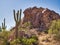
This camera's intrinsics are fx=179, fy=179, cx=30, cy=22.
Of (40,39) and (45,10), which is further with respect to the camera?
(45,10)

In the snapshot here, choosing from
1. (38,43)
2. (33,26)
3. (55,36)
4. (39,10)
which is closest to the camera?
(38,43)

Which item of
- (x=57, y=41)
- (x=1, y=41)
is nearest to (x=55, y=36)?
(x=57, y=41)

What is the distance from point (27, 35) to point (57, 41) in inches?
238

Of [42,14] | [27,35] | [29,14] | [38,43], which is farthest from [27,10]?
[38,43]

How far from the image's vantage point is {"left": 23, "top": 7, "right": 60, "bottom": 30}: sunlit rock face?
46531mm

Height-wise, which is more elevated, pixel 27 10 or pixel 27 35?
pixel 27 10

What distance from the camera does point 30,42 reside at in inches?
1212

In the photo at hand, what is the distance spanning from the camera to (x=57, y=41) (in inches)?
1296

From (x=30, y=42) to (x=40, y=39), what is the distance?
188 inches

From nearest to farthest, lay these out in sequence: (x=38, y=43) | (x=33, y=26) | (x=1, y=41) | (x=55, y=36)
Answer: (x=1, y=41), (x=38, y=43), (x=55, y=36), (x=33, y=26)

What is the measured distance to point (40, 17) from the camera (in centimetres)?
4809

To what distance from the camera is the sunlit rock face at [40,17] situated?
1832 inches

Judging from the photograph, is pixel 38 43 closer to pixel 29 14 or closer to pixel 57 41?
pixel 57 41

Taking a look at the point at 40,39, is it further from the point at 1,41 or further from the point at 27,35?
the point at 1,41
